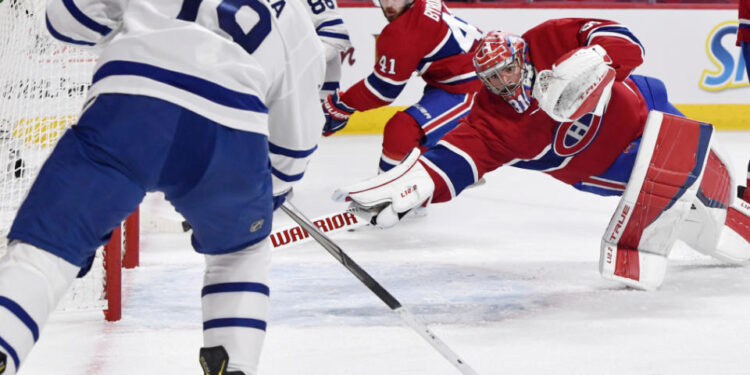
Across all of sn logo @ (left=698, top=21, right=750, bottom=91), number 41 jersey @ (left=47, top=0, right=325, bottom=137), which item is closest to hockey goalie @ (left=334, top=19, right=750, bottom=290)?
number 41 jersey @ (left=47, top=0, right=325, bottom=137)

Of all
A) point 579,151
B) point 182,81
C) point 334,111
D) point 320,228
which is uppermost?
point 182,81

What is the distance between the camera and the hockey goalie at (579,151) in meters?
2.56

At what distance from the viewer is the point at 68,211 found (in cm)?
127

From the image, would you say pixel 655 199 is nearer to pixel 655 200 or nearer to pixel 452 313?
pixel 655 200

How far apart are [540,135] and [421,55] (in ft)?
2.93

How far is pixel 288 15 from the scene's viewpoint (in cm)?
149

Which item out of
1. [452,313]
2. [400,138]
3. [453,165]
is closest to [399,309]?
[452,313]

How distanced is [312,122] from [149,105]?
0.99ft

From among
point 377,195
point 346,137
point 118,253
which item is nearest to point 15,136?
point 118,253

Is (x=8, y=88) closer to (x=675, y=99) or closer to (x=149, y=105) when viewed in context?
(x=149, y=105)

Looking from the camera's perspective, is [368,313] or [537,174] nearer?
[368,313]

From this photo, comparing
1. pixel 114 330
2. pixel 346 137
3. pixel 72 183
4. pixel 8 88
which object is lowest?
pixel 346 137

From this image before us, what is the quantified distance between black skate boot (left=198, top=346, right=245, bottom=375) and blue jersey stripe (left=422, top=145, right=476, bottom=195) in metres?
1.26

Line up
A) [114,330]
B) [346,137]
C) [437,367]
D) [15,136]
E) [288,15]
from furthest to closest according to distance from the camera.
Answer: [346,137] < [15,136] < [114,330] < [437,367] < [288,15]
